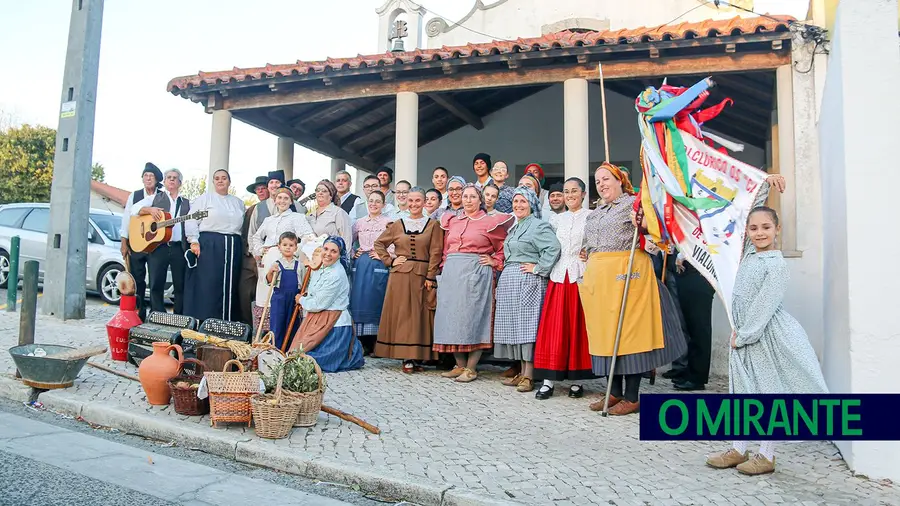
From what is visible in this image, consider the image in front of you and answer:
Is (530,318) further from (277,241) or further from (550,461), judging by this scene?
(277,241)

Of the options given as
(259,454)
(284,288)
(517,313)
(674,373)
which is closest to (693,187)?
(517,313)

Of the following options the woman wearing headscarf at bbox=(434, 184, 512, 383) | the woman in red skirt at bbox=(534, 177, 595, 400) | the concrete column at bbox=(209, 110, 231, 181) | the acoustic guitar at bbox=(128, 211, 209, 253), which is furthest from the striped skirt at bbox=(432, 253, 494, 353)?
the concrete column at bbox=(209, 110, 231, 181)

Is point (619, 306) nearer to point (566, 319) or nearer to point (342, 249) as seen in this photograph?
point (566, 319)

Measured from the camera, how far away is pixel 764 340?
3908 mm

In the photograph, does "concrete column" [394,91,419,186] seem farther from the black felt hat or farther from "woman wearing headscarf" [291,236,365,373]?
"woman wearing headscarf" [291,236,365,373]

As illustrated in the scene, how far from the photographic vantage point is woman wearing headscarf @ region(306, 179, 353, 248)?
7551mm

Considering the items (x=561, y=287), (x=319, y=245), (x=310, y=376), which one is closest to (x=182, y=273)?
(x=319, y=245)

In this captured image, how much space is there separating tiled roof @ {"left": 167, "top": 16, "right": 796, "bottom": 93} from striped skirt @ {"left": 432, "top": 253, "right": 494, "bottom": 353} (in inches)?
123

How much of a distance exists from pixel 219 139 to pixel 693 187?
24.5 ft

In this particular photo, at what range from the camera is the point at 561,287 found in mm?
5914

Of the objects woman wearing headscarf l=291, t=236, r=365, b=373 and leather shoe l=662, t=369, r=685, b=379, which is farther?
woman wearing headscarf l=291, t=236, r=365, b=373

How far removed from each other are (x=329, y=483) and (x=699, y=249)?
2.97 metres

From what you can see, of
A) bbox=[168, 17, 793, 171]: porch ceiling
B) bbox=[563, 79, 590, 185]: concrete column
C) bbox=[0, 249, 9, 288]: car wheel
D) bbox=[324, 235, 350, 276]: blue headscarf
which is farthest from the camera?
bbox=[0, 249, 9, 288]: car wheel

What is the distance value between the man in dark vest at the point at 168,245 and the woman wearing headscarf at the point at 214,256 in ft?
0.42
